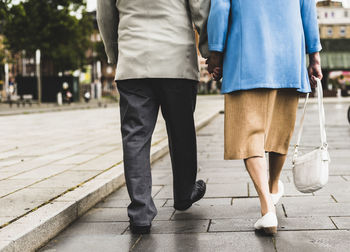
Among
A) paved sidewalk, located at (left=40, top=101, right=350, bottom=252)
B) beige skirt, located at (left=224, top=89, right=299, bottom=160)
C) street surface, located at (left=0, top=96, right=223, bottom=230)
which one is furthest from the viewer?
street surface, located at (left=0, top=96, right=223, bottom=230)

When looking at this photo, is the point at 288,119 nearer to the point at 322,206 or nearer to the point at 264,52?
the point at 264,52

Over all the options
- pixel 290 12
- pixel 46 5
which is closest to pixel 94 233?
pixel 290 12

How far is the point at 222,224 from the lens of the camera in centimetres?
364

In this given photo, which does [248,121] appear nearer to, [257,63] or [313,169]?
[257,63]

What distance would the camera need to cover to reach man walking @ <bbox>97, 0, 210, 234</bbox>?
3408 millimetres

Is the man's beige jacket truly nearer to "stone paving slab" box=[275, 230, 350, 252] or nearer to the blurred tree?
"stone paving slab" box=[275, 230, 350, 252]

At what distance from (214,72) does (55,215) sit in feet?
4.63

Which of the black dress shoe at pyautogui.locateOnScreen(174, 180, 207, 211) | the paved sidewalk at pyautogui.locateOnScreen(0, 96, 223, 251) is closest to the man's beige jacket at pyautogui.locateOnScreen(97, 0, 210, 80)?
the black dress shoe at pyautogui.locateOnScreen(174, 180, 207, 211)

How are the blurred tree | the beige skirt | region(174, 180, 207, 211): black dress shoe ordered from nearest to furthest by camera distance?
1. the beige skirt
2. region(174, 180, 207, 211): black dress shoe
3. the blurred tree

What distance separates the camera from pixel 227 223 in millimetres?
3662

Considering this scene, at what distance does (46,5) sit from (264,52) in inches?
1365

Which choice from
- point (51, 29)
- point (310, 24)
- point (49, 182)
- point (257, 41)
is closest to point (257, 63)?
point (257, 41)

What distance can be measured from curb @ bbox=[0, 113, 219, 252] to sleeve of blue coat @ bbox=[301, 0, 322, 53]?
2.02m

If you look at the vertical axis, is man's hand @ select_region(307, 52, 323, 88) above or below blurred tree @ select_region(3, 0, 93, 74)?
below
